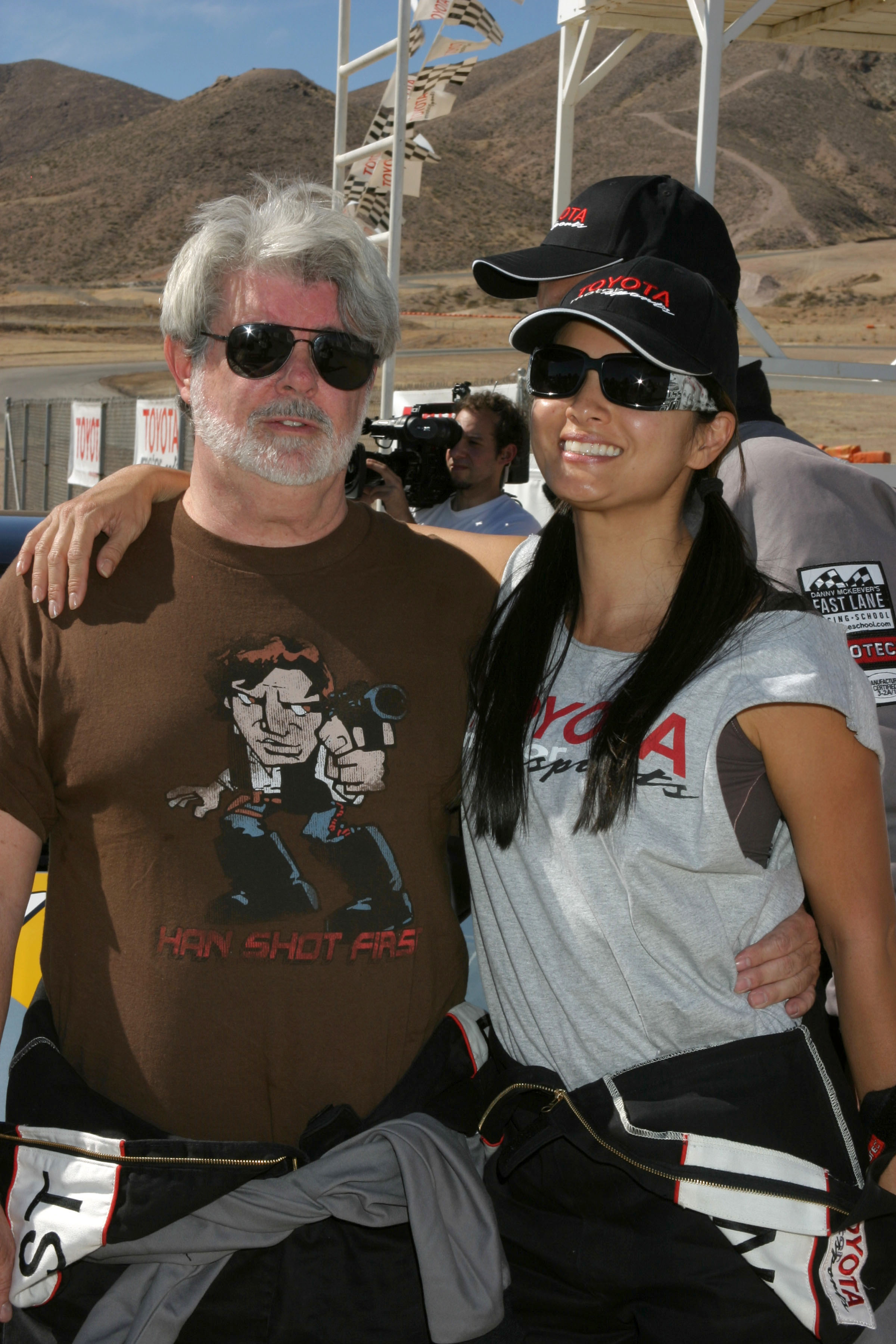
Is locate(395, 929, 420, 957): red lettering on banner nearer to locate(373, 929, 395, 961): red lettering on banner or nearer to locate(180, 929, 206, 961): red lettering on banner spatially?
locate(373, 929, 395, 961): red lettering on banner

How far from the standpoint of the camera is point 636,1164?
1590 mm

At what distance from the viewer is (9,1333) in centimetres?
175

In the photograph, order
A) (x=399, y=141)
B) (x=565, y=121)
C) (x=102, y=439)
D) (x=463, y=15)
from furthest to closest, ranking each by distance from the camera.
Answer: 1. (x=102, y=439)
2. (x=463, y=15)
3. (x=399, y=141)
4. (x=565, y=121)

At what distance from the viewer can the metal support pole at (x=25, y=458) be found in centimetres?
1263

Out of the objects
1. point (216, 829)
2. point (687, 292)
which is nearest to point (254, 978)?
point (216, 829)

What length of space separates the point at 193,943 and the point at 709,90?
492 cm

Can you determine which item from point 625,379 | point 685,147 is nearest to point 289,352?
point 625,379

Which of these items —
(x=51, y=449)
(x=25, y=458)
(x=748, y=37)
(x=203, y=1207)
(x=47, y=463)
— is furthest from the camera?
(x=51, y=449)

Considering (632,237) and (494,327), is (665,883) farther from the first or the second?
(494,327)

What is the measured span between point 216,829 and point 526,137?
397 ft

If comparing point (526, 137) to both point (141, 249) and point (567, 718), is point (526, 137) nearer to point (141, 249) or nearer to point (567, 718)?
point (141, 249)

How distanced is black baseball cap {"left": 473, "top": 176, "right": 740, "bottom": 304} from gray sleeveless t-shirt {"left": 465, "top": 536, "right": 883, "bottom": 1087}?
0.69 meters

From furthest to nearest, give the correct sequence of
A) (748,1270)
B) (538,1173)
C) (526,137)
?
(526,137)
(538,1173)
(748,1270)

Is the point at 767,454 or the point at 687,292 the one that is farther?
Result: the point at 767,454
